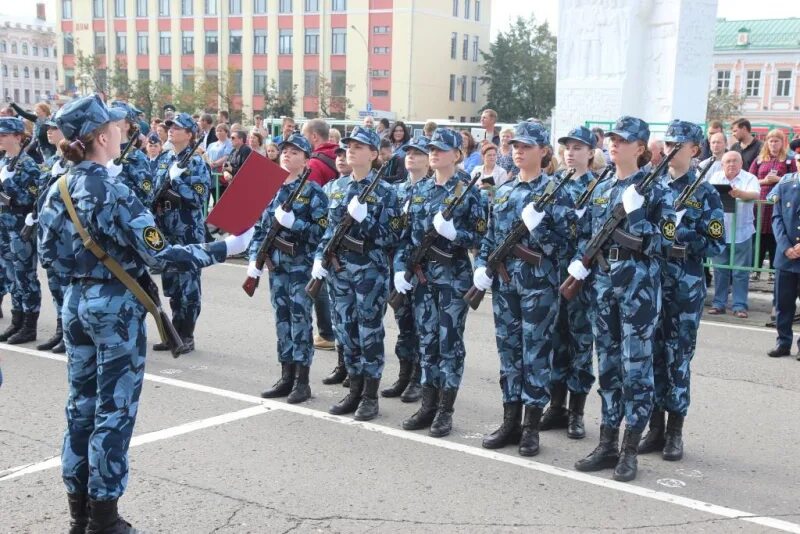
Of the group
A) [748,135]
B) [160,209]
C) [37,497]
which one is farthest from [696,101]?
[37,497]

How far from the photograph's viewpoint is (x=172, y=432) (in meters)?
5.71

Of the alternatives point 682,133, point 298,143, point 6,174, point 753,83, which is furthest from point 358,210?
point 753,83

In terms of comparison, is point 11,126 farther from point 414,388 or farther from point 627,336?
point 627,336

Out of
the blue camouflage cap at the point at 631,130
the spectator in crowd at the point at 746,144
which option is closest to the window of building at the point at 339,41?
the spectator in crowd at the point at 746,144

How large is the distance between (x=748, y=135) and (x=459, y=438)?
834cm

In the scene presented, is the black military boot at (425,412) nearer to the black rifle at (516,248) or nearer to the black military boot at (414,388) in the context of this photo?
the black military boot at (414,388)

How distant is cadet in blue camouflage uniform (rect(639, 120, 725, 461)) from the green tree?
64.2m

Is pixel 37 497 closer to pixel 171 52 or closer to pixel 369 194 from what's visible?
pixel 369 194

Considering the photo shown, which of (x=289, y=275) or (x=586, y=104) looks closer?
(x=289, y=275)

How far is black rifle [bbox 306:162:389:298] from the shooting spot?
5.92 metres

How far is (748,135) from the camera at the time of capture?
→ 39.4ft

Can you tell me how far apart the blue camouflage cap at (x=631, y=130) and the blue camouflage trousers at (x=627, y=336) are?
0.75 m

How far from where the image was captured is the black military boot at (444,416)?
573 cm

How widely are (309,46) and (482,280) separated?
64.7 metres
